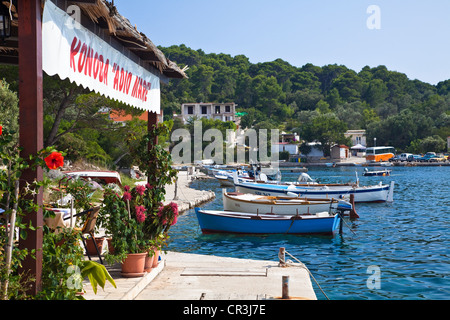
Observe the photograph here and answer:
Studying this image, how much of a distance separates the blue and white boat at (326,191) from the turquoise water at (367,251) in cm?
338

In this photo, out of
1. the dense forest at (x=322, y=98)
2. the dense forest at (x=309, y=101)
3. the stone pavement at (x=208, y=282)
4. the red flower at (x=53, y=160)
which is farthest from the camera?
the dense forest at (x=322, y=98)

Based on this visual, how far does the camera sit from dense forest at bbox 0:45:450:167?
9369 cm

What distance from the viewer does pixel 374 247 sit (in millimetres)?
17656

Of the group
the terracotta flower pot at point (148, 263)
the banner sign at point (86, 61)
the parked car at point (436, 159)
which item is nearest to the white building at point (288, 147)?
the parked car at point (436, 159)

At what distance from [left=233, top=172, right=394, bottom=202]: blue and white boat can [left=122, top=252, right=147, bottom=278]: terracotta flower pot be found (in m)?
23.9

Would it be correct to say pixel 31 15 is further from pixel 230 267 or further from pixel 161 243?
pixel 230 267

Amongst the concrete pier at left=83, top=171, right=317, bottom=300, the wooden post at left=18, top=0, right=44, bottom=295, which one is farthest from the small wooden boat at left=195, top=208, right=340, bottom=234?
the wooden post at left=18, top=0, right=44, bottom=295

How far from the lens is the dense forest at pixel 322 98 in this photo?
99688 millimetres

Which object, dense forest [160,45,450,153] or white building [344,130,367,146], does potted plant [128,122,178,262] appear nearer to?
dense forest [160,45,450,153]

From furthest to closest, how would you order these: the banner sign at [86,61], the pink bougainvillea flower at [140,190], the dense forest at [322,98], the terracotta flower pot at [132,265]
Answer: the dense forest at [322,98], the pink bougainvillea flower at [140,190], the terracotta flower pot at [132,265], the banner sign at [86,61]

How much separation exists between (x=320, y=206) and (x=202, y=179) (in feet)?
125

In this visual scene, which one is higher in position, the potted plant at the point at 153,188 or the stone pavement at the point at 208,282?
the potted plant at the point at 153,188

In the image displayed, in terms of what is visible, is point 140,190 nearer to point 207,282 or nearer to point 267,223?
point 207,282

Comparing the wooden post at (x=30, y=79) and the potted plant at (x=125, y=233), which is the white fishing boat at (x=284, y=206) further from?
the wooden post at (x=30, y=79)
